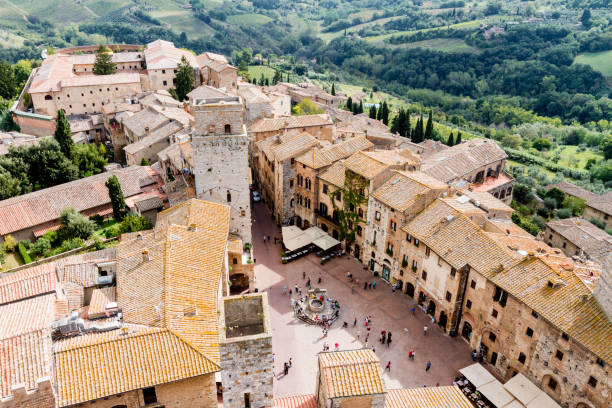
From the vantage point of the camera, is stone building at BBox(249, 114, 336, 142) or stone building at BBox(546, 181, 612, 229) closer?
stone building at BBox(249, 114, 336, 142)

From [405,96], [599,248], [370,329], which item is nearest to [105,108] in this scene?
[370,329]

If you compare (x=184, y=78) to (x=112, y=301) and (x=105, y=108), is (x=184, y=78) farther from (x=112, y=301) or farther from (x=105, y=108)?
(x=112, y=301)

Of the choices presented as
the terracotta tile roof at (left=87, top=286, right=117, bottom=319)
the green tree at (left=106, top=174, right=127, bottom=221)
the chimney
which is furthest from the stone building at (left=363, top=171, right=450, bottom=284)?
the green tree at (left=106, top=174, right=127, bottom=221)

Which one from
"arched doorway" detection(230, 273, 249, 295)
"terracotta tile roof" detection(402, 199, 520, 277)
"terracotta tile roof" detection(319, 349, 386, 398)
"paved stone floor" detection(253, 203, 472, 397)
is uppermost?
"terracotta tile roof" detection(319, 349, 386, 398)

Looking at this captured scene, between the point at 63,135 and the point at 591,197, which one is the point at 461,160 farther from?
the point at 63,135

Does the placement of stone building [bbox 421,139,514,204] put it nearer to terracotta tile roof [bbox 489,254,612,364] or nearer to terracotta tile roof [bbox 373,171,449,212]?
terracotta tile roof [bbox 373,171,449,212]

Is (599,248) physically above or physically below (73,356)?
below

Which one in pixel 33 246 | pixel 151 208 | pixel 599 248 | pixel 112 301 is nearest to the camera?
pixel 112 301
